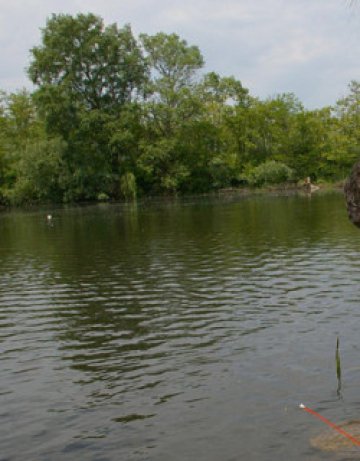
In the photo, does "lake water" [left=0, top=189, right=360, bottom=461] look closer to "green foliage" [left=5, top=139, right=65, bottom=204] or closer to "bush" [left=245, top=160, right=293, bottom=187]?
"green foliage" [left=5, top=139, right=65, bottom=204]

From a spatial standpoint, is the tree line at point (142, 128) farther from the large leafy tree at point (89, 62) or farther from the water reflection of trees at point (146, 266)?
the water reflection of trees at point (146, 266)

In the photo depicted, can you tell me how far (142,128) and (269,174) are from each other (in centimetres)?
2471

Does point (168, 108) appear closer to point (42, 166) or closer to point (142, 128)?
point (142, 128)

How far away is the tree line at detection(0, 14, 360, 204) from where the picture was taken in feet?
307

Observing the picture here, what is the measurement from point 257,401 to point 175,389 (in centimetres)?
182

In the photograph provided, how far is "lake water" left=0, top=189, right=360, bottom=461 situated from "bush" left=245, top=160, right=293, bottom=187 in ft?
241

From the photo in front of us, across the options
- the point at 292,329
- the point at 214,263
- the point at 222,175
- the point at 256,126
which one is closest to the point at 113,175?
the point at 222,175

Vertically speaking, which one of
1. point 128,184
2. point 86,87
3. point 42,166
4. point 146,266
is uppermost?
point 86,87

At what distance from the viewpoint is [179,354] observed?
1381cm

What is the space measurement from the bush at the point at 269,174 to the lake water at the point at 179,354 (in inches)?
2889

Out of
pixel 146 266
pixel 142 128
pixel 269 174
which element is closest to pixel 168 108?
pixel 142 128

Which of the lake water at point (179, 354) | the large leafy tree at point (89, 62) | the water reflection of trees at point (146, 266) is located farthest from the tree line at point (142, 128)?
the lake water at point (179, 354)

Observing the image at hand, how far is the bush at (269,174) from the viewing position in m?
102

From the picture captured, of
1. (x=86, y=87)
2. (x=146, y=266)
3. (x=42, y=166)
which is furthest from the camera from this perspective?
(x=86, y=87)
